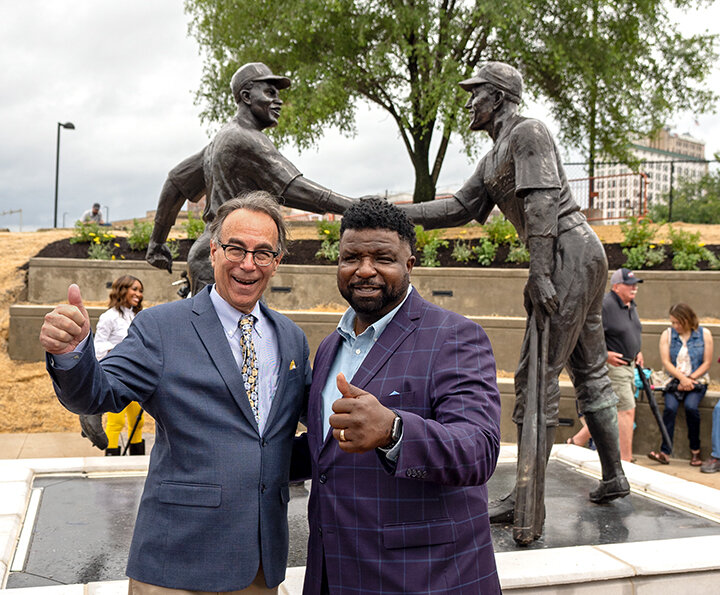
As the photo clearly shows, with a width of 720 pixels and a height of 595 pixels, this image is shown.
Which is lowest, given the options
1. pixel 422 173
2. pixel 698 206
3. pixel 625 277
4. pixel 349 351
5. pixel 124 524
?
pixel 124 524

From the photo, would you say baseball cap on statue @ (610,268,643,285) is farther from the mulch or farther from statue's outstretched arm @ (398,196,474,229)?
the mulch

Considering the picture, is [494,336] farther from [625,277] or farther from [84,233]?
[84,233]

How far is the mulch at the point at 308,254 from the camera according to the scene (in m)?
12.9

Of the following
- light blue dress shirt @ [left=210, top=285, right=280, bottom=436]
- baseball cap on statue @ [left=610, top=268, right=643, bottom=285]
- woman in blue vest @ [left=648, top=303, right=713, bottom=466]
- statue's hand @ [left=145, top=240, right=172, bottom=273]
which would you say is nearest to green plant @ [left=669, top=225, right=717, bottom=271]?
woman in blue vest @ [left=648, top=303, right=713, bottom=466]

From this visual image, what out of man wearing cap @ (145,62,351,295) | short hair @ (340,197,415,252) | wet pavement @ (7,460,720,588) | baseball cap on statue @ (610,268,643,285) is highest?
man wearing cap @ (145,62,351,295)

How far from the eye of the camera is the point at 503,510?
440cm

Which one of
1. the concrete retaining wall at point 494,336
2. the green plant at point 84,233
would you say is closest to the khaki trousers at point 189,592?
the concrete retaining wall at point 494,336

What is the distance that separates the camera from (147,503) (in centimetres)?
208

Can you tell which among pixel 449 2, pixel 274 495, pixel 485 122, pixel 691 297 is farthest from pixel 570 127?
pixel 274 495

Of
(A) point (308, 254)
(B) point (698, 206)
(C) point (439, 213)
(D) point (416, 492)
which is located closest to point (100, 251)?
(A) point (308, 254)

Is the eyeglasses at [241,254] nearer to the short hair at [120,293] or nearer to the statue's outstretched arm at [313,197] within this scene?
the statue's outstretched arm at [313,197]

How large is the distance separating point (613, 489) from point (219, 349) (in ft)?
11.6

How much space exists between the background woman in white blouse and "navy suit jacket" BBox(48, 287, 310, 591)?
185 inches

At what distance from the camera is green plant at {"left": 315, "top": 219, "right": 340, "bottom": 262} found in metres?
13.4
